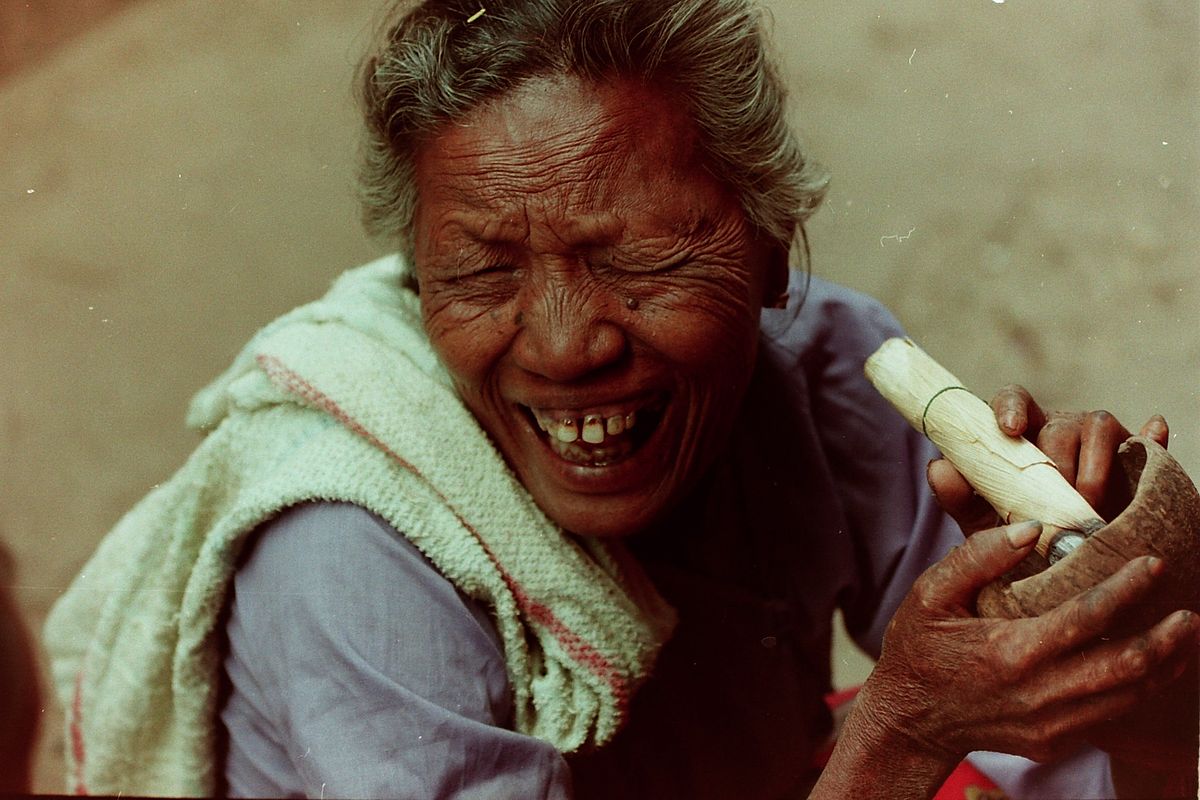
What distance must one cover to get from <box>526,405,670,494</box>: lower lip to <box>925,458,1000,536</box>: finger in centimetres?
32

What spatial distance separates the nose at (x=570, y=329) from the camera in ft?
4.04

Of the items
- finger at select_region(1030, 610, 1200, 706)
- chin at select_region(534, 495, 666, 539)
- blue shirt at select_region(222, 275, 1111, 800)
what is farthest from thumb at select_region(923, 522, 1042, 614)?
blue shirt at select_region(222, 275, 1111, 800)

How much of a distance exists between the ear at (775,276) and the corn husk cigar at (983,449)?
0.21 m

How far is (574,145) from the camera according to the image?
3.94ft

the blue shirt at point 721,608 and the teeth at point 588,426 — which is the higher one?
the teeth at point 588,426

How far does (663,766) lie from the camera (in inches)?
60.2

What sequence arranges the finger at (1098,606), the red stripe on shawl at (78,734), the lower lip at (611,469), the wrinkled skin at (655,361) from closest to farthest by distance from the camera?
the finger at (1098,606)
the wrinkled skin at (655,361)
the lower lip at (611,469)
the red stripe on shawl at (78,734)

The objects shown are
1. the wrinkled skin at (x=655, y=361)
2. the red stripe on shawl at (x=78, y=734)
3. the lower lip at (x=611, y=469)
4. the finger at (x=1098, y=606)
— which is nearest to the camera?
the finger at (x=1098, y=606)

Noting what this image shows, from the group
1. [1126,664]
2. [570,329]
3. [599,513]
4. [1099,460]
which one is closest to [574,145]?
[570,329]

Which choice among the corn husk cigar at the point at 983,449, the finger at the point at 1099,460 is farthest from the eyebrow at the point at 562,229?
the finger at the point at 1099,460

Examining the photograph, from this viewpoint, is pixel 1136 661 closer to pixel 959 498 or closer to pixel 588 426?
pixel 959 498

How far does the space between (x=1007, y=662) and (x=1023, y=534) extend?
13 centimetres

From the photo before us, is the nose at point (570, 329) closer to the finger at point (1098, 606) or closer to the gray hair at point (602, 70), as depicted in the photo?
the gray hair at point (602, 70)

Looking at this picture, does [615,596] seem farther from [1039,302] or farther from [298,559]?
[1039,302]
